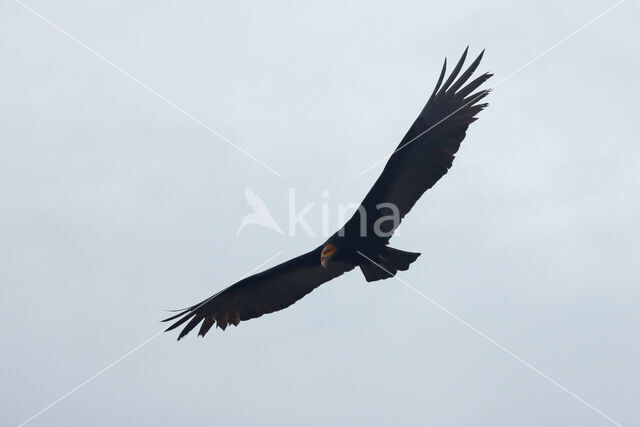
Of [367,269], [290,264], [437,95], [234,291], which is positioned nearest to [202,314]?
[234,291]

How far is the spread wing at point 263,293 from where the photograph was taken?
15953 mm

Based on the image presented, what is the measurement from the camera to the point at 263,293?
16328 mm

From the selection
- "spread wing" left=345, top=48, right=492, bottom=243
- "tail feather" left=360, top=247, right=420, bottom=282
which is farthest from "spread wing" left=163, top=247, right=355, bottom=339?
"spread wing" left=345, top=48, right=492, bottom=243

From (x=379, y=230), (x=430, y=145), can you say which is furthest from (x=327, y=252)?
(x=430, y=145)

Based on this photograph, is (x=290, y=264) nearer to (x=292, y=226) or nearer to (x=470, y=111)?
(x=292, y=226)

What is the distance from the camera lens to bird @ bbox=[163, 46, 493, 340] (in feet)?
45.3

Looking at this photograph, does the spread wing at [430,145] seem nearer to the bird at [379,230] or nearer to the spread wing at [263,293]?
the bird at [379,230]

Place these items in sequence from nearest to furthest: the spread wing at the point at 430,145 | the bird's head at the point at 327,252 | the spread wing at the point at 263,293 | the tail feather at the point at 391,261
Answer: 1. the spread wing at the point at 430,145
2. the tail feather at the point at 391,261
3. the bird's head at the point at 327,252
4. the spread wing at the point at 263,293

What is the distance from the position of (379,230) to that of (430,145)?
174 centimetres

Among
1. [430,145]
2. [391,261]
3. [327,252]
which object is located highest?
[430,145]

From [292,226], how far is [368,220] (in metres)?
2.04

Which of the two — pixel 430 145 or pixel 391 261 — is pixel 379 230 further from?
pixel 430 145

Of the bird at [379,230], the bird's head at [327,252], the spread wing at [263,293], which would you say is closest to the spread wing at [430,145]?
the bird at [379,230]

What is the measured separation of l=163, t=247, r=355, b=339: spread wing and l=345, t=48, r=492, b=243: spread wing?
218 centimetres
